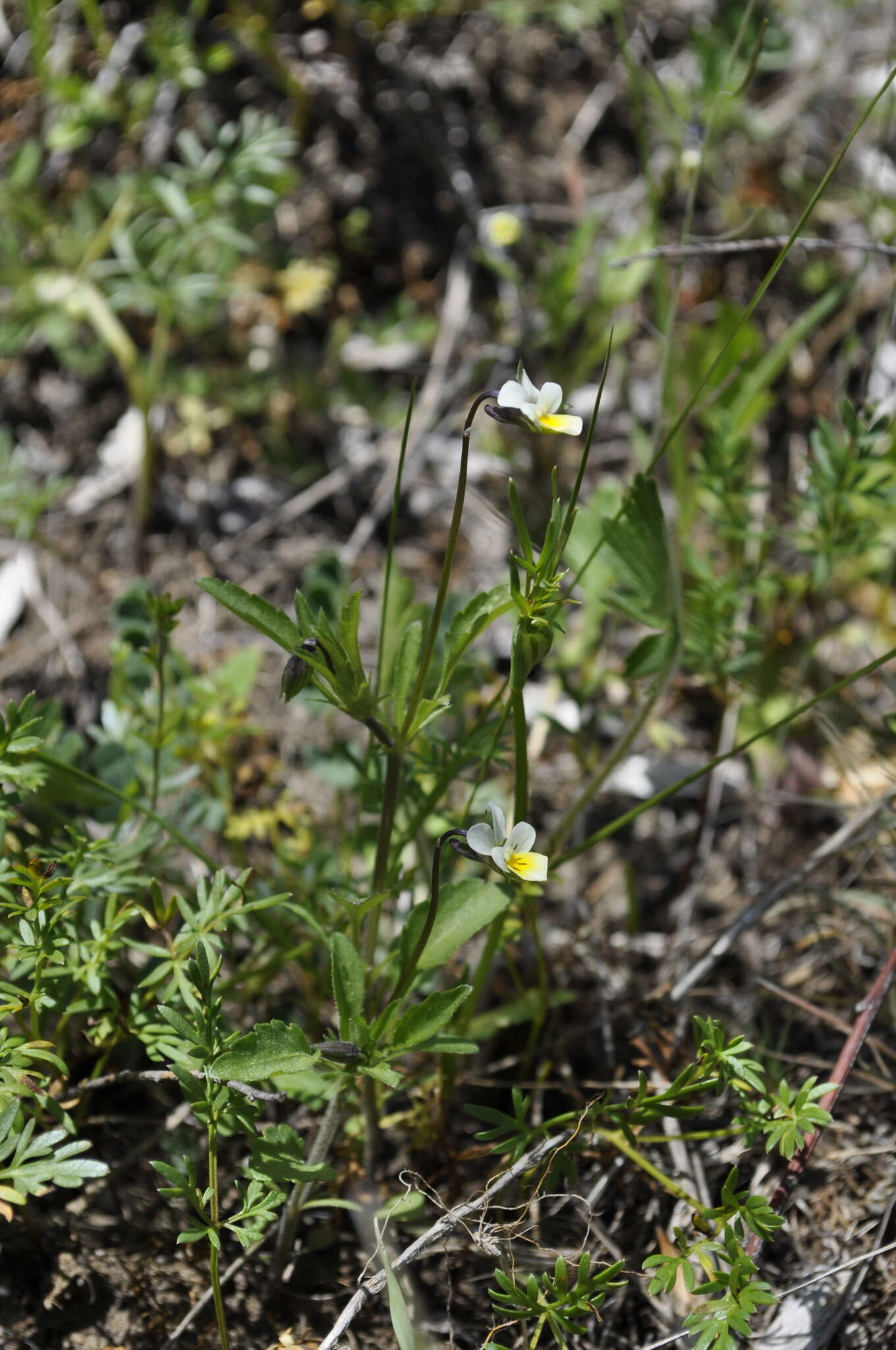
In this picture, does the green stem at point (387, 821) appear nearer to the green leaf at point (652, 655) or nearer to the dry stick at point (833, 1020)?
the green leaf at point (652, 655)

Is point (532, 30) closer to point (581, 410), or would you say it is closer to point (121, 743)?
point (581, 410)

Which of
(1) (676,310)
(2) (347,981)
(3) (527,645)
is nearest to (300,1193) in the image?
(2) (347,981)

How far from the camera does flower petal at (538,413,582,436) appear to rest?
1.54 m

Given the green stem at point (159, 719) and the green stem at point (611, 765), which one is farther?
the green stem at point (611, 765)

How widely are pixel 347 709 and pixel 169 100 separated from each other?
288 cm

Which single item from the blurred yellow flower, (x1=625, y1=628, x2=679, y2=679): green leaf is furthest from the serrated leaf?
the blurred yellow flower

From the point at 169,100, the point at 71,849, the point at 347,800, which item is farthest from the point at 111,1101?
the point at 169,100

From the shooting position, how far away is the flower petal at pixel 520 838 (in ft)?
4.95

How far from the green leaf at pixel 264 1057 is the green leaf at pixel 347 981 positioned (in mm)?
65

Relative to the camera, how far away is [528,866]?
148 centimetres

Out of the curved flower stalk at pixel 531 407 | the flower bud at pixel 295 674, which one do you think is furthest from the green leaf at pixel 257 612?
the curved flower stalk at pixel 531 407

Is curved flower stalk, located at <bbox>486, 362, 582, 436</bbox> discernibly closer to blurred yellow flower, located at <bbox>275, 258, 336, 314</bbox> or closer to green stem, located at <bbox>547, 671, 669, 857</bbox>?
green stem, located at <bbox>547, 671, 669, 857</bbox>

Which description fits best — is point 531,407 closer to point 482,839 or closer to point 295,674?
point 295,674

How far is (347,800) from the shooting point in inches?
106
